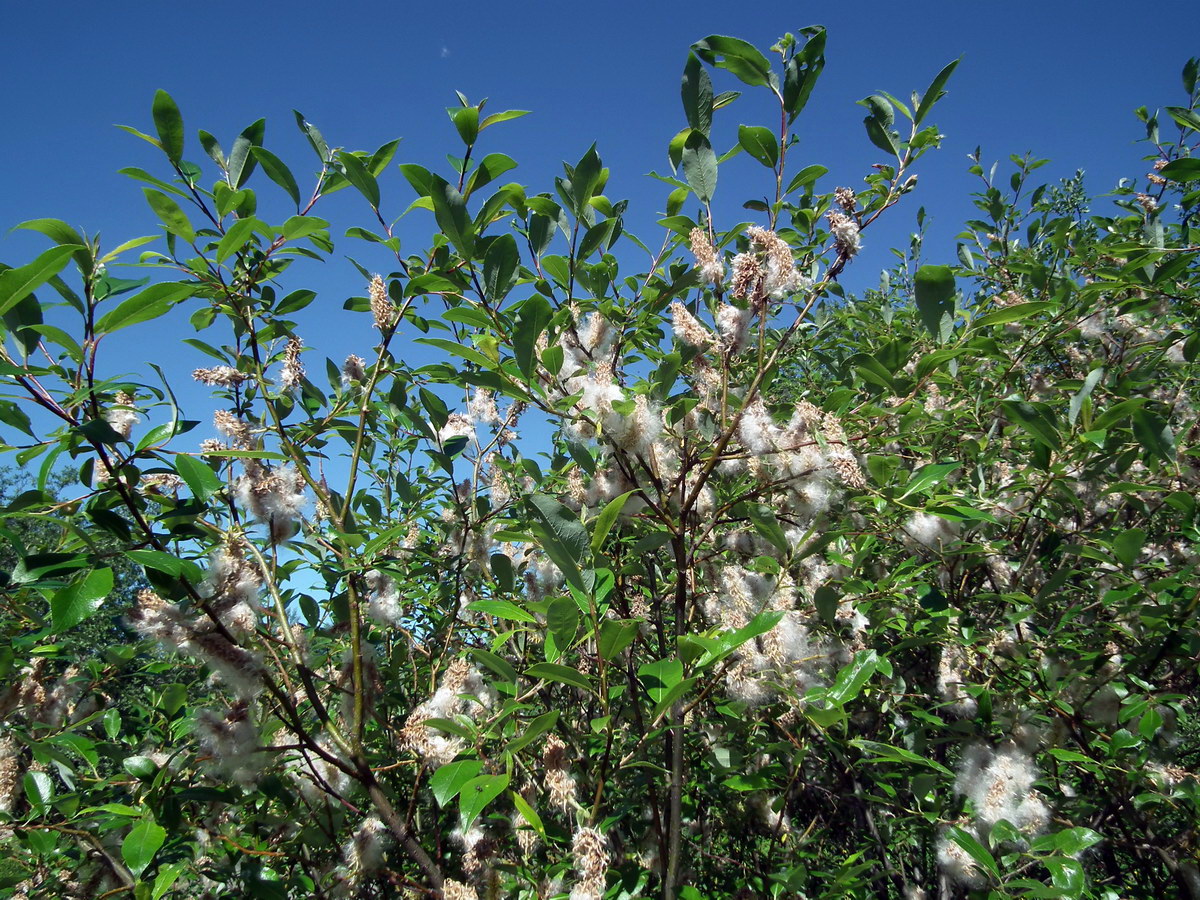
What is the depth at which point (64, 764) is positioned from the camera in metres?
1.68

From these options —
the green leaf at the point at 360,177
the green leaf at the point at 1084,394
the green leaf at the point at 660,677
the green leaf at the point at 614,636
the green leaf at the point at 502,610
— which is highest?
the green leaf at the point at 360,177

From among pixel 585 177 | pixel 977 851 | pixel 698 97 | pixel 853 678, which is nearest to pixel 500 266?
pixel 585 177

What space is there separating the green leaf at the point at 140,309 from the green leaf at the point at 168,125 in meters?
0.41

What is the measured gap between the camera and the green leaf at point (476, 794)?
99 centimetres

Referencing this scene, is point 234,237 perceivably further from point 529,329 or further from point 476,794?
point 476,794

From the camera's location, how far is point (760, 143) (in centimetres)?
139

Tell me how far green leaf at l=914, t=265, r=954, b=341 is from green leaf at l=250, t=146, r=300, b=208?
1388mm

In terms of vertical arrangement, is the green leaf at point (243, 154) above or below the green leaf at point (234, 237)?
above

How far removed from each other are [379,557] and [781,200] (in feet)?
4.00

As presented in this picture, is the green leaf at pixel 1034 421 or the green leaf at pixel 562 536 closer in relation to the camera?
the green leaf at pixel 562 536

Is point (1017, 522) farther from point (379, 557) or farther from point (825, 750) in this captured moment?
point (379, 557)

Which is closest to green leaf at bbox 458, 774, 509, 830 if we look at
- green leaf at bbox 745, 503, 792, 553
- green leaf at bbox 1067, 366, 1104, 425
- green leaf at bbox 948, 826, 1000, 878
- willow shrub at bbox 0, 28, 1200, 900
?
willow shrub at bbox 0, 28, 1200, 900

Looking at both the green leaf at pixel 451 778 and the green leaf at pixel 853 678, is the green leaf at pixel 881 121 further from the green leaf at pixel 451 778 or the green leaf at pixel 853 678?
the green leaf at pixel 451 778

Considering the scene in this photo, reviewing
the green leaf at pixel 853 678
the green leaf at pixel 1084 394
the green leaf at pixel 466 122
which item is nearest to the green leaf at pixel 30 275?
the green leaf at pixel 466 122
